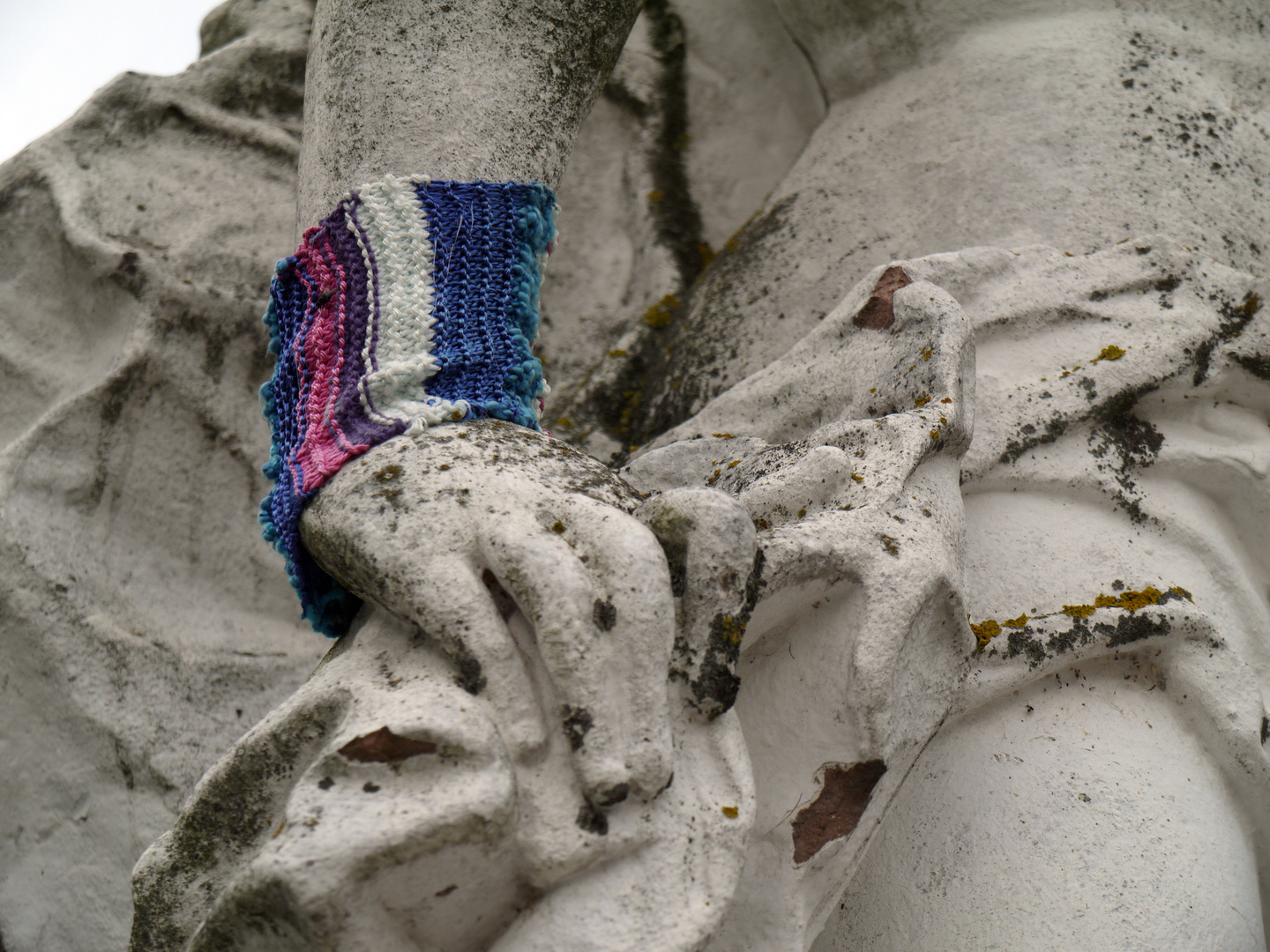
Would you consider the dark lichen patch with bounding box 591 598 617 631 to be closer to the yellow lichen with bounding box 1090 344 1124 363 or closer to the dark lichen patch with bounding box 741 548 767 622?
the dark lichen patch with bounding box 741 548 767 622

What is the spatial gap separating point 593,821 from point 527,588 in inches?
5.4

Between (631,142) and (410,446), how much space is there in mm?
992

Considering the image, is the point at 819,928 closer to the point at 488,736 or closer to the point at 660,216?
the point at 488,736

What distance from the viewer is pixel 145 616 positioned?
1.22 metres

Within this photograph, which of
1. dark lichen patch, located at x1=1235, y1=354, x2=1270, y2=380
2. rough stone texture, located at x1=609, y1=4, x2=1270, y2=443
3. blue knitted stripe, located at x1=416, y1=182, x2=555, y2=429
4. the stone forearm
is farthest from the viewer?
rough stone texture, located at x1=609, y1=4, x2=1270, y2=443

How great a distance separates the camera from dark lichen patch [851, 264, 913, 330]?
1005 mm

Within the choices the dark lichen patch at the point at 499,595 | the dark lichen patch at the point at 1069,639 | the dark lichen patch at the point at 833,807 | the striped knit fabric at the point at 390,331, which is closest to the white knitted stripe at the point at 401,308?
the striped knit fabric at the point at 390,331

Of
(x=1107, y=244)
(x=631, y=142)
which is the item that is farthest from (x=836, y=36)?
(x=1107, y=244)

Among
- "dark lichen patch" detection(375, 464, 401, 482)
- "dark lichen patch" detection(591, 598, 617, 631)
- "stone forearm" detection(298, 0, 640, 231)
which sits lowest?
"dark lichen patch" detection(591, 598, 617, 631)

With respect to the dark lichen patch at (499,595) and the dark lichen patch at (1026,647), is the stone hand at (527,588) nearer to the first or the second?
the dark lichen patch at (499,595)

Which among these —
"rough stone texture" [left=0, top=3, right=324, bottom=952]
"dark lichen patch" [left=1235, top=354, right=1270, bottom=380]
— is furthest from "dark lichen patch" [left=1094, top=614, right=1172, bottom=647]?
"rough stone texture" [left=0, top=3, right=324, bottom=952]

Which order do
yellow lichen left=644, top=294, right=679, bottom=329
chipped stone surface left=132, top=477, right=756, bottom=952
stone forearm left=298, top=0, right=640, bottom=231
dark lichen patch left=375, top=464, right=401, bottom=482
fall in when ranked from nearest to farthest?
chipped stone surface left=132, top=477, right=756, bottom=952 → dark lichen patch left=375, top=464, right=401, bottom=482 → stone forearm left=298, top=0, right=640, bottom=231 → yellow lichen left=644, top=294, right=679, bottom=329

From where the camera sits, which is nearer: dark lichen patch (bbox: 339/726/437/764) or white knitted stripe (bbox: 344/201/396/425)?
dark lichen patch (bbox: 339/726/437/764)

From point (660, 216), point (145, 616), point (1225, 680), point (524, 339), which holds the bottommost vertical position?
point (1225, 680)
